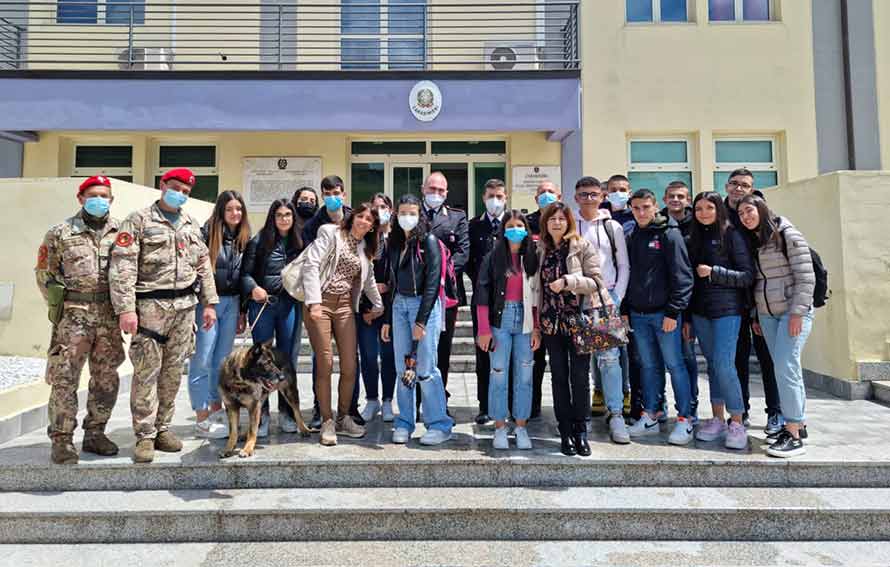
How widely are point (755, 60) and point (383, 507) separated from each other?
34.8 ft

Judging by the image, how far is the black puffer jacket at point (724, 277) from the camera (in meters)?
4.07

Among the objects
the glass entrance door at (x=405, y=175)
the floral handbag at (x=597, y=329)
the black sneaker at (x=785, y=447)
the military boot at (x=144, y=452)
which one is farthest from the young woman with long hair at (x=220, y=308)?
the glass entrance door at (x=405, y=175)

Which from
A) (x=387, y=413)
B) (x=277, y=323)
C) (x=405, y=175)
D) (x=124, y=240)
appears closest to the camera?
(x=124, y=240)

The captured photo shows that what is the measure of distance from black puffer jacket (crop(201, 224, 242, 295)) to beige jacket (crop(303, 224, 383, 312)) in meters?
0.64

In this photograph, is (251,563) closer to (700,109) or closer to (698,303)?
(698,303)

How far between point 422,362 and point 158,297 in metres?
1.94

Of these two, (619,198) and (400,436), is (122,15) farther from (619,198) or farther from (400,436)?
(400,436)

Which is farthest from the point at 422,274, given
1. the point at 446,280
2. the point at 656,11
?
the point at 656,11

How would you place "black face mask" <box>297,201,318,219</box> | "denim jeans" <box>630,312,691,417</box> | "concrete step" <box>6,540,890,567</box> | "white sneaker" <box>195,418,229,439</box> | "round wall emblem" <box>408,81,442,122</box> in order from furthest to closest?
1. "round wall emblem" <box>408,81,442,122</box>
2. "black face mask" <box>297,201,318,219</box>
3. "white sneaker" <box>195,418,229,439</box>
4. "denim jeans" <box>630,312,691,417</box>
5. "concrete step" <box>6,540,890,567</box>

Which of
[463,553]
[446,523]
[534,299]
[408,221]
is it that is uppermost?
[408,221]

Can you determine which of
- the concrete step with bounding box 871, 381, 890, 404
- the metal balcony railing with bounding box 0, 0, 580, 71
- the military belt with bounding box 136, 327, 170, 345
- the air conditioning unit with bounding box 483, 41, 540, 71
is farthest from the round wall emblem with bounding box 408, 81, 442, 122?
the concrete step with bounding box 871, 381, 890, 404

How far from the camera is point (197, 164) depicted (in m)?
11.1

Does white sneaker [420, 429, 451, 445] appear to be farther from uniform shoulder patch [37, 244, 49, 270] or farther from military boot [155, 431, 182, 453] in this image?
uniform shoulder patch [37, 244, 49, 270]

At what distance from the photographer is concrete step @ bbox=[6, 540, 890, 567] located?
3.22 m
